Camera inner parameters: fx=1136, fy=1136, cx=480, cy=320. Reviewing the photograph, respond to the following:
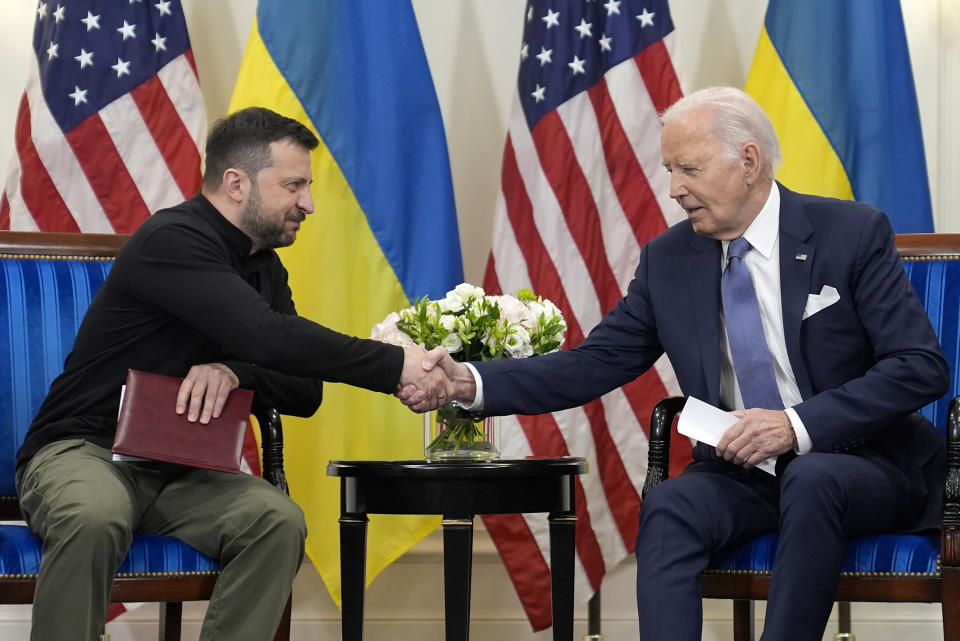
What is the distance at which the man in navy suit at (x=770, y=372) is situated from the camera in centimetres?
217

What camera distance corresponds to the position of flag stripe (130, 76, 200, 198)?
3572 mm

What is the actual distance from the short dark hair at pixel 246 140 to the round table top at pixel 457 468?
29.0 inches

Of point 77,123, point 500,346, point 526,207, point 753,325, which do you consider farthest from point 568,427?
point 77,123

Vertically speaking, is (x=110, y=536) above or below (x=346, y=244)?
below

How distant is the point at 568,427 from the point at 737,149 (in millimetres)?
1308

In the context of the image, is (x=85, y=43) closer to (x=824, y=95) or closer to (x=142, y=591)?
(x=142, y=591)

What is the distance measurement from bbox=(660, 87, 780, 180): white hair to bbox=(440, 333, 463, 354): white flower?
0.70m

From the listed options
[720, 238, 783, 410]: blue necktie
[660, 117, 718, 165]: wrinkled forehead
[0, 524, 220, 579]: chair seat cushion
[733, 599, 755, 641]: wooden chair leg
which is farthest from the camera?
[733, 599, 755, 641]: wooden chair leg

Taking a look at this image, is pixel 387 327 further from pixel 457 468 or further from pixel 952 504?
pixel 952 504

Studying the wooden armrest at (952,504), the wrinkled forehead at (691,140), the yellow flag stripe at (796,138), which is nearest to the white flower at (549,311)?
the wrinkled forehead at (691,140)

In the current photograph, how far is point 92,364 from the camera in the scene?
8.37ft

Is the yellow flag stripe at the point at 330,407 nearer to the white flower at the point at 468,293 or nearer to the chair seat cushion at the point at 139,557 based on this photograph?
the white flower at the point at 468,293

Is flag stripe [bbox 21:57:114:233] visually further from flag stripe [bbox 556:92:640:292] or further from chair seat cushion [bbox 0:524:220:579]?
flag stripe [bbox 556:92:640:292]

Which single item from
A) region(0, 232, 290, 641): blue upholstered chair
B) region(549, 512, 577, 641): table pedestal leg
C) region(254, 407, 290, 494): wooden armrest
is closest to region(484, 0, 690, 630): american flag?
region(549, 512, 577, 641): table pedestal leg
